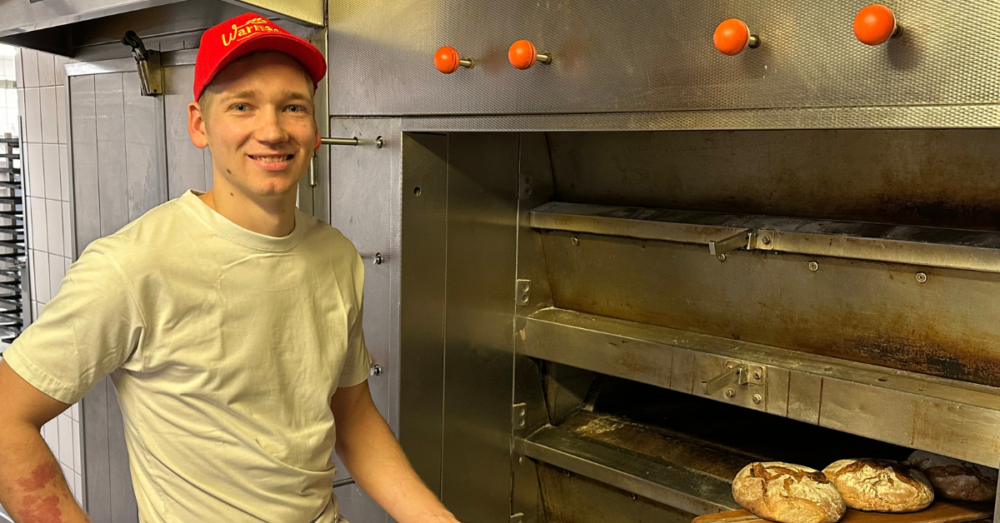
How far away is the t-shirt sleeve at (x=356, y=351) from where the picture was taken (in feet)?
4.90

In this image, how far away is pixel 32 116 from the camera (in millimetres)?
3359

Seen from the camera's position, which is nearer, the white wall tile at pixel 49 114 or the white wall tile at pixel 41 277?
the white wall tile at pixel 49 114

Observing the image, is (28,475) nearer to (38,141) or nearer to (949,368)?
(949,368)

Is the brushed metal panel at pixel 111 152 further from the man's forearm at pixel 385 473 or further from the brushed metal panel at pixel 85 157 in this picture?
the man's forearm at pixel 385 473

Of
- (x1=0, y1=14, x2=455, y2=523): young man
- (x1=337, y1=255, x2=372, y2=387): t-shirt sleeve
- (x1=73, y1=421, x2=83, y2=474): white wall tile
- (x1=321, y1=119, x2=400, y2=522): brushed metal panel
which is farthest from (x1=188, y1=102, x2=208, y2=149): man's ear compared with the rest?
(x1=73, y1=421, x2=83, y2=474): white wall tile

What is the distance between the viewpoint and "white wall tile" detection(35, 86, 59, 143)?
10.6ft

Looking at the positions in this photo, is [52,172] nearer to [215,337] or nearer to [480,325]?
[480,325]

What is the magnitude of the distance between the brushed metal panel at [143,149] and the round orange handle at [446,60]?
1215mm

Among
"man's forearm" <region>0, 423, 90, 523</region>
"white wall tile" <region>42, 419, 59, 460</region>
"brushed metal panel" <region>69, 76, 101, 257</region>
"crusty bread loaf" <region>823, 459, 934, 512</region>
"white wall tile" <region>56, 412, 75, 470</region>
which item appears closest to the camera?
"man's forearm" <region>0, 423, 90, 523</region>

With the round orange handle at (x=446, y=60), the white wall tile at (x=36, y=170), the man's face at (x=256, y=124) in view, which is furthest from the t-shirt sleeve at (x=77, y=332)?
the white wall tile at (x=36, y=170)

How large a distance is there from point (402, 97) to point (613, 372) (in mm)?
908

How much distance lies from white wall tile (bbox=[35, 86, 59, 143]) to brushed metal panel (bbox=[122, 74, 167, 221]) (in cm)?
83

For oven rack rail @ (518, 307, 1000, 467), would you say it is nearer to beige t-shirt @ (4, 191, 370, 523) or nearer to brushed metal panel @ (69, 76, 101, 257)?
beige t-shirt @ (4, 191, 370, 523)

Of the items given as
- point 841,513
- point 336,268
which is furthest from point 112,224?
point 841,513
